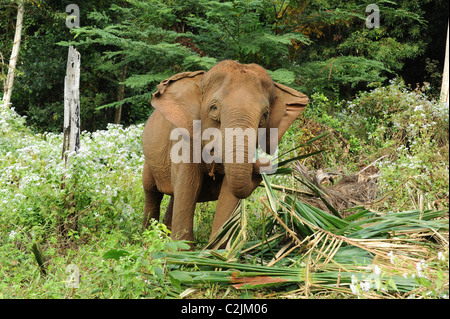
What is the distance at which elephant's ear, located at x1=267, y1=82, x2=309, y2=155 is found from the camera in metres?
5.24

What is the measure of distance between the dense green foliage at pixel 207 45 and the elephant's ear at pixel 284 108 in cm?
574

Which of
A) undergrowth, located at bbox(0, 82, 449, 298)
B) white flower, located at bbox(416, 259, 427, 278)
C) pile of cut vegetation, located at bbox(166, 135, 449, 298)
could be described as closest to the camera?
white flower, located at bbox(416, 259, 427, 278)

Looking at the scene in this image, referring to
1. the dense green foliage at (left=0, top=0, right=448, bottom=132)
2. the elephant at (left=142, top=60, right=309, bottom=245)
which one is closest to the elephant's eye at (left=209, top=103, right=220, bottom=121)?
the elephant at (left=142, top=60, right=309, bottom=245)

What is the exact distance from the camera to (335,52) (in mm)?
15367

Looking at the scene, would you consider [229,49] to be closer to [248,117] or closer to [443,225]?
[248,117]

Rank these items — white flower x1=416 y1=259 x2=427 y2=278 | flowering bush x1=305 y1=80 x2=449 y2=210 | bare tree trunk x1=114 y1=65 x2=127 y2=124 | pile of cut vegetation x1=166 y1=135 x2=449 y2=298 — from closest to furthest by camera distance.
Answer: white flower x1=416 y1=259 x2=427 y2=278, pile of cut vegetation x1=166 y1=135 x2=449 y2=298, flowering bush x1=305 y1=80 x2=449 y2=210, bare tree trunk x1=114 y1=65 x2=127 y2=124

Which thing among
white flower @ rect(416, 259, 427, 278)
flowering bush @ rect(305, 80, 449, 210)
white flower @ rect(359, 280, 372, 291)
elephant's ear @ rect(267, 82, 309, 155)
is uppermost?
flowering bush @ rect(305, 80, 449, 210)

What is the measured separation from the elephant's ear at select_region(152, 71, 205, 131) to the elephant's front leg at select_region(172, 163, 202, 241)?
1.25 feet

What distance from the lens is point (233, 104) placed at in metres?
4.62

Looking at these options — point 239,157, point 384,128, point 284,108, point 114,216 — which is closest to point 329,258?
point 239,157

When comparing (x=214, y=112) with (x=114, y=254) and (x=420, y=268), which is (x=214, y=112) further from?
(x=420, y=268)

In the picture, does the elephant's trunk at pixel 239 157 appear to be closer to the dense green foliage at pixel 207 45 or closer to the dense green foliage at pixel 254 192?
the dense green foliage at pixel 254 192

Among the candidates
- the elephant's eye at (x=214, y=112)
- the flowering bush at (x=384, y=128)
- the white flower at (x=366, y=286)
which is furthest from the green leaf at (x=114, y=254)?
the flowering bush at (x=384, y=128)

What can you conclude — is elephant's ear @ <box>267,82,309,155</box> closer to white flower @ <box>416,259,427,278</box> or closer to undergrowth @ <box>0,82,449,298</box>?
undergrowth @ <box>0,82,449,298</box>
